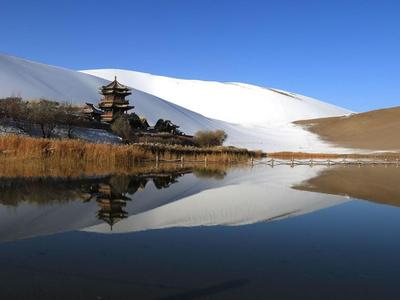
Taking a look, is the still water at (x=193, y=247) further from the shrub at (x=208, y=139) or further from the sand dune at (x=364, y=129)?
the sand dune at (x=364, y=129)

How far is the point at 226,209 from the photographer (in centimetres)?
730

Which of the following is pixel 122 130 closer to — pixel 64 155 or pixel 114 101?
pixel 114 101

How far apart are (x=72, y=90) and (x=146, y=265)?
54.1 metres

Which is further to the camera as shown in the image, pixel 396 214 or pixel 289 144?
pixel 289 144

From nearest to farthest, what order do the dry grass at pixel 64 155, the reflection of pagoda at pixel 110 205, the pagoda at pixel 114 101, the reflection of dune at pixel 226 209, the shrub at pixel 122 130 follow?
the reflection of dune at pixel 226 209
the reflection of pagoda at pixel 110 205
the dry grass at pixel 64 155
the shrub at pixel 122 130
the pagoda at pixel 114 101

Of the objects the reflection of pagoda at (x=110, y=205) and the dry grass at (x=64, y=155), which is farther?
the dry grass at (x=64, y=155)

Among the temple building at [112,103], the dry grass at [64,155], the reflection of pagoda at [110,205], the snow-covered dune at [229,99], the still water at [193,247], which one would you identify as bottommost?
the still water at [193,247]

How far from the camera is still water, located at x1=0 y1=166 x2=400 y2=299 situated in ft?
10.8

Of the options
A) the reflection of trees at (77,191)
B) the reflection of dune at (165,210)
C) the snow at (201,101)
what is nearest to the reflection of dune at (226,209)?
the reflection of dune at (165,210)

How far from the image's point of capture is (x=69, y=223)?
18.7ft

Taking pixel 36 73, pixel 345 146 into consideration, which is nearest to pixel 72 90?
pixel 36 73

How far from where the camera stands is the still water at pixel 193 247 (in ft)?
10.8

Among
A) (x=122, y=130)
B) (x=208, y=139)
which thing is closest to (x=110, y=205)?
(x=122, y=130)

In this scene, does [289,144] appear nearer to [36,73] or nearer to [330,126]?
[330,126]
